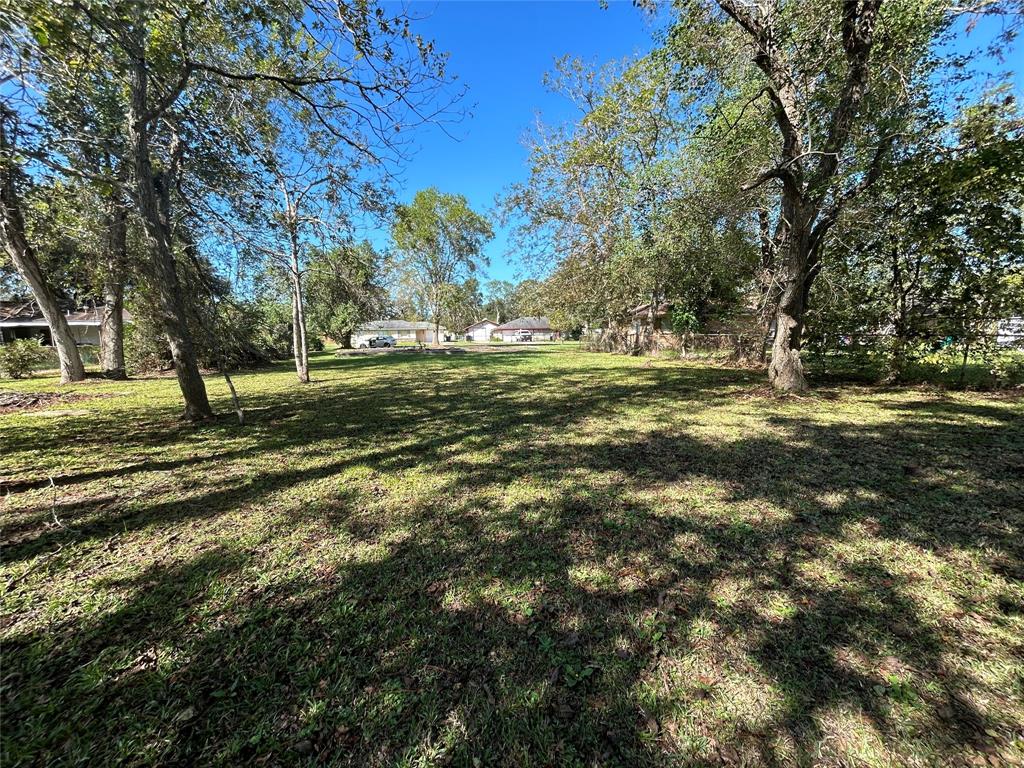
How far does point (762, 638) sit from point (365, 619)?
85.4 inches

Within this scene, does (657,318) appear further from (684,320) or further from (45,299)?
(45,299)

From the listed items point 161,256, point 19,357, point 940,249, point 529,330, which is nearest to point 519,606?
point 161,256

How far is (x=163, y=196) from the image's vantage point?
5.88 metres

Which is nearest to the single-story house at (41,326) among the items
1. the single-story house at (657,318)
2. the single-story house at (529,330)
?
the single-story house at (657,318)

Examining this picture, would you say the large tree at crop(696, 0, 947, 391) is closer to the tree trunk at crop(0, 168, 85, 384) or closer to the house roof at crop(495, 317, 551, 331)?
the tree trunk at crop(0, 168, 85, 384)

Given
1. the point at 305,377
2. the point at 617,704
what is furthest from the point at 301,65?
the point at 305,377

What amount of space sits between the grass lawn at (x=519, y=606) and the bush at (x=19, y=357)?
41.9 feet

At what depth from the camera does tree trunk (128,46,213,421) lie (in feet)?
16.3

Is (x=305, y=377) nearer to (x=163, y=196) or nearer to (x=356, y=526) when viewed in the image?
(x=163, y=196)

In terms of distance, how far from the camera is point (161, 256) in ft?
18.2

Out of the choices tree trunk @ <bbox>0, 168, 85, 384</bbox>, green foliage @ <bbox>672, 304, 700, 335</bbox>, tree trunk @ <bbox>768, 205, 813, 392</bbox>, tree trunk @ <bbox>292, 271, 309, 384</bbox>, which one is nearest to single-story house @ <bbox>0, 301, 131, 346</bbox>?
tree trunk @ <bbox>0, 168, 85, 384</bbox>

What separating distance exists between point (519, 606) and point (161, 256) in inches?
273

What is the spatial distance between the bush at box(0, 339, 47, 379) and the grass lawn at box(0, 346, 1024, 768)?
12.8 metres

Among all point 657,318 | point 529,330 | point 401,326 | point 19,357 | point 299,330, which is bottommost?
point 19,357
